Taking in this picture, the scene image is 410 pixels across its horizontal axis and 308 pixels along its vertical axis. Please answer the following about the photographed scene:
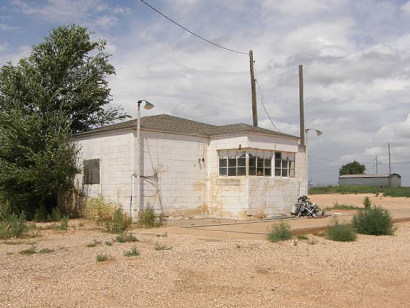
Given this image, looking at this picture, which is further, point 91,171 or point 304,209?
point 304,209

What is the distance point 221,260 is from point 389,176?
7590 centimetres

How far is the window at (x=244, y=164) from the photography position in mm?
21072

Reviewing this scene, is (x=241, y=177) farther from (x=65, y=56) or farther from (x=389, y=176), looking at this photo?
(x=389, y=176)

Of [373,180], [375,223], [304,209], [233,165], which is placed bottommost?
[375,223]

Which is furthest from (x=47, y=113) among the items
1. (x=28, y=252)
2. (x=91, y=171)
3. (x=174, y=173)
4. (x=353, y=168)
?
(x=353, y=168)

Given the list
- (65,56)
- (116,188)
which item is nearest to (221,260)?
(116,188)

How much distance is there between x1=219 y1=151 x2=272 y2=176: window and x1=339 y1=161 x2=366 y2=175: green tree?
92229 millimetres

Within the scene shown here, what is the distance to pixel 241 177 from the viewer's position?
2091 cm

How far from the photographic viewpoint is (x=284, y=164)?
23.0 meters

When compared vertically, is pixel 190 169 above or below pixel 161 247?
above

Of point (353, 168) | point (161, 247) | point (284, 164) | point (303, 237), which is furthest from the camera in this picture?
point (353, 168)

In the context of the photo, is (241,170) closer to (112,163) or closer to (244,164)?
(244,164)

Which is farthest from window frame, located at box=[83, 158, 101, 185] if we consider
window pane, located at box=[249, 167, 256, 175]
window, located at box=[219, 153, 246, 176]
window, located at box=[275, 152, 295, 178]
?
window, located at box=[275, 152, 295, 178]

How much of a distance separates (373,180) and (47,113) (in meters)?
68.5
